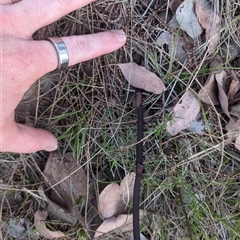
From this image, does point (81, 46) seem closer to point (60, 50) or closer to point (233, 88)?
point (60, 50)

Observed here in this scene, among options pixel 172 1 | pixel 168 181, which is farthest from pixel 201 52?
pixel 168 181

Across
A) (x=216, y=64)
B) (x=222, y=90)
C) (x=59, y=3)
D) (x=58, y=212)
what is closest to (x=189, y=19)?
(x=216, y=64)

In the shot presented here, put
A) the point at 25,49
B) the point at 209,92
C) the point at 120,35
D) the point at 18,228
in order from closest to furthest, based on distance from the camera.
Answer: the point at 25,49 → the point at 120,35 → the point at 209,92 → the point at 18,228

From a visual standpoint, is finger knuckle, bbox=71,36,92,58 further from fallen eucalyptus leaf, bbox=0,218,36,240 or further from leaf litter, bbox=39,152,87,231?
fallen eucalyptus leaf, bbox=0,218,36,240

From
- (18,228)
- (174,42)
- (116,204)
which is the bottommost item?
(18,228)

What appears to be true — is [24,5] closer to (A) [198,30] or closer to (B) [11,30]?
(B) [11,30]
